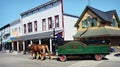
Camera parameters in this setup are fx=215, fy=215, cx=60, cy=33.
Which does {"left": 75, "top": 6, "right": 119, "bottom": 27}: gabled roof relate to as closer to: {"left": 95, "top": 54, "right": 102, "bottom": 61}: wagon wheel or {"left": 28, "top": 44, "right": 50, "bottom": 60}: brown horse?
{"left": 28, "top": 44, "right": 50, "bottom": 60}: brown horse

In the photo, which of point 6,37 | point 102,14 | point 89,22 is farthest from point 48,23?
point 6,37

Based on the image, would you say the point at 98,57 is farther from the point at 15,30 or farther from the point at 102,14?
the point at 15,30

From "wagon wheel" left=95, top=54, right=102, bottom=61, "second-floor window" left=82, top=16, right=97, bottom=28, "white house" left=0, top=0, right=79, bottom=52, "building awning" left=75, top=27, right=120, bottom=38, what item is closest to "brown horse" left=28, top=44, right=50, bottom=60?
"white house" left=0, top=0, right=79, bottom=52

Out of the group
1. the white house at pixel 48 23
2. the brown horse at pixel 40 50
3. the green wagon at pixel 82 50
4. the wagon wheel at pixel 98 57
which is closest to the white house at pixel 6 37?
the white house at pixel 48 23

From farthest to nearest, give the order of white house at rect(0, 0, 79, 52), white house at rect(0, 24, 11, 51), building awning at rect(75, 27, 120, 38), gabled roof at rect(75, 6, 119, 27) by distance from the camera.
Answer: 1. white house at rect(0, 24, 11, 51)
2. white house at rect(0, 0, 79, 52)
3. gabled roof at rect(75, 6, 119, 27)
4. building awning at rect(75, 27, 120, 38)

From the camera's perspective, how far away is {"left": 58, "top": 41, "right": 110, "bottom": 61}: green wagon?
19.9 metres

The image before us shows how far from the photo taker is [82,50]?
20.3m

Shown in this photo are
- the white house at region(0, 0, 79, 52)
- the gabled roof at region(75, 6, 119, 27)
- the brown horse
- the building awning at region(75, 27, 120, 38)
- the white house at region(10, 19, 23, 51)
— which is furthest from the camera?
the white house at region(10, 19, 23, 51)

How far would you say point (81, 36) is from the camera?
3000 centimetres

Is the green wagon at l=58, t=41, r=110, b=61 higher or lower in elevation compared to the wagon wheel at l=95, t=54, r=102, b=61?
higher

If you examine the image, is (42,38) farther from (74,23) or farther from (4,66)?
(4,66)

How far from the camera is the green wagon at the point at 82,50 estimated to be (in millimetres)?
19859

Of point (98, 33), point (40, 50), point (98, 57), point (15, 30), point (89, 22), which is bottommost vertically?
point (98, 57)

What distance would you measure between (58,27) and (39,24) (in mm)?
5637
